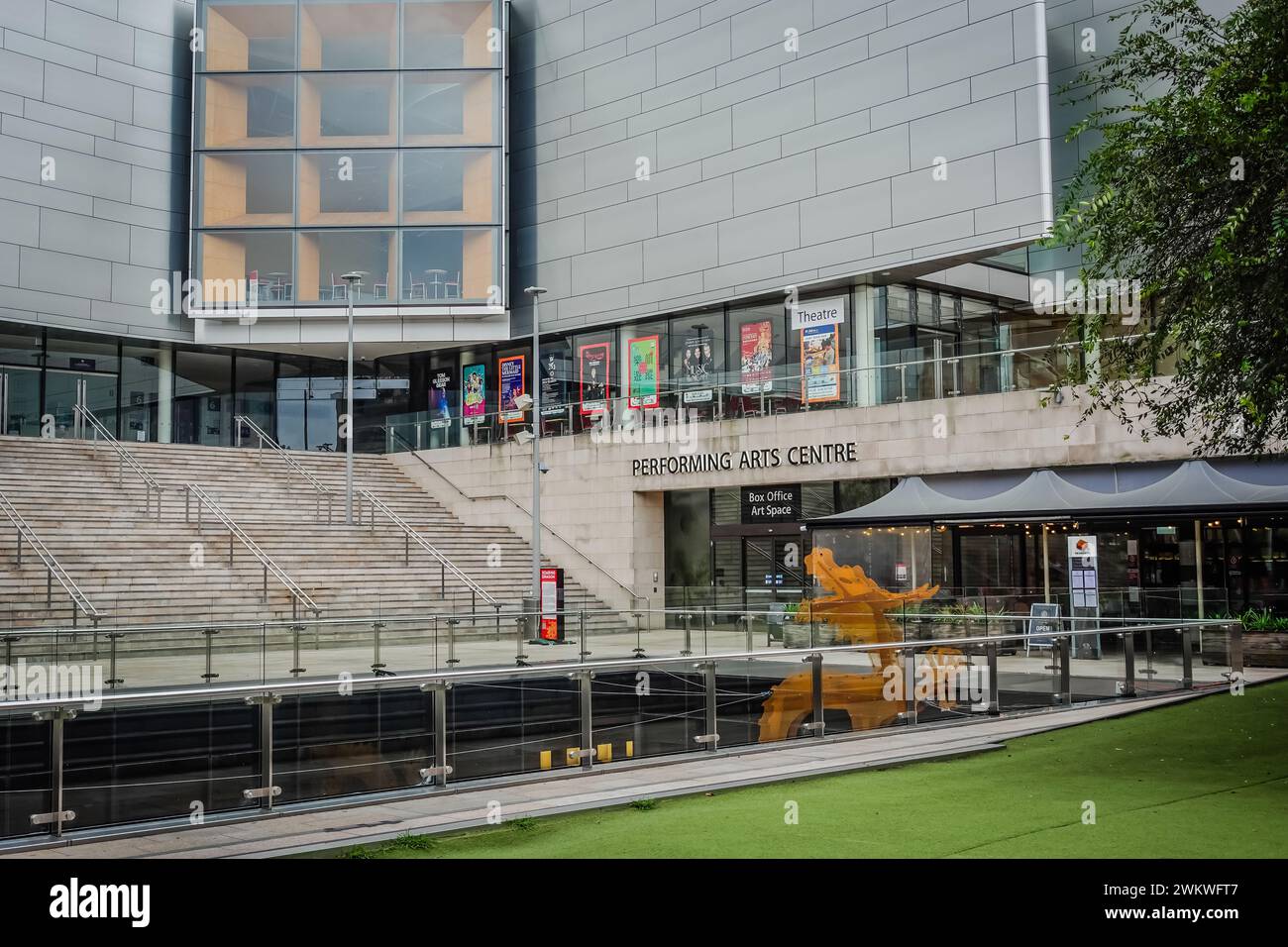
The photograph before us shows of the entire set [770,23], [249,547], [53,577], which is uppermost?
[770,23]

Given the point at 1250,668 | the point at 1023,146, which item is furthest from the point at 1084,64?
the point at 1250,668

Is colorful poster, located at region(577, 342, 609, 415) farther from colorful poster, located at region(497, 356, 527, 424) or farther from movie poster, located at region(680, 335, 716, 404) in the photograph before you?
movie poster, located at region(680, 335, 716, 404)

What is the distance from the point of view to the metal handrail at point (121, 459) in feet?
105

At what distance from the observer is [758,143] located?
1330 inches

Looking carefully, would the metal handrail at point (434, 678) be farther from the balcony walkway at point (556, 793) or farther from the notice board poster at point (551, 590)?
the notice board poster at point (551, 590)

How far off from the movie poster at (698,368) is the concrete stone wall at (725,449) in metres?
0.96

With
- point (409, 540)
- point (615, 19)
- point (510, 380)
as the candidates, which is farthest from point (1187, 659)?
point (615, 19)

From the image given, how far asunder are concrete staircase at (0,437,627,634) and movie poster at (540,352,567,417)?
4.13 meters

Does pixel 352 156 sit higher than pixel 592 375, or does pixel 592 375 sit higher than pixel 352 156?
pixel 352 156

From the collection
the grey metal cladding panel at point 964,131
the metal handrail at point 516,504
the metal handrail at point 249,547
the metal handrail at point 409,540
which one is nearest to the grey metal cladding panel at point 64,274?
the metal handrail at point 249,547

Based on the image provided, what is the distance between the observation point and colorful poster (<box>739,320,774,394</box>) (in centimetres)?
3278

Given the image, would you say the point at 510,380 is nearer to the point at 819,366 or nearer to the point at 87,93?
the point at 819,366

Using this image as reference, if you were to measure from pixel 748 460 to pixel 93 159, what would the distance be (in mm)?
22607
